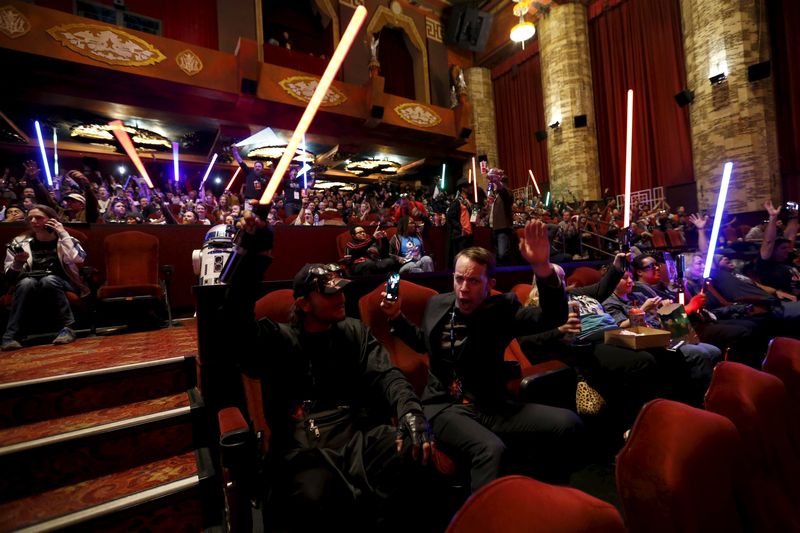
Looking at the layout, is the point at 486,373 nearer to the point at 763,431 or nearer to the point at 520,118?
the point at 763,431

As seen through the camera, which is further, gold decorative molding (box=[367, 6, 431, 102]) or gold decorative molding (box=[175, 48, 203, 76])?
gold decorative molding (box=[367, 6, 431, 102])

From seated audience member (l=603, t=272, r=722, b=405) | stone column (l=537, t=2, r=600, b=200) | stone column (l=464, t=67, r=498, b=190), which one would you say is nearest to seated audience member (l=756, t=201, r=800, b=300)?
seated audience member (l=603, t=272, r=722, b=405)

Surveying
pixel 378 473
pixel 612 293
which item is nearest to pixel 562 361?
pixel 612 293

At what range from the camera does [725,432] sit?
0.90 metres

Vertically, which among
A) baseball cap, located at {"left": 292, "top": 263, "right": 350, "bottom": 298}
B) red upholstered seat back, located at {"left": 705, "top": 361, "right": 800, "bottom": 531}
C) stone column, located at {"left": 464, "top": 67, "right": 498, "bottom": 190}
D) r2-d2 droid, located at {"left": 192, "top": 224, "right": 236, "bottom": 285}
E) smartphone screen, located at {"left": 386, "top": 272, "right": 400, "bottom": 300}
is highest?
stone column, located at {"left": 464, "top": 67, "right": 498, "bottom": 190}

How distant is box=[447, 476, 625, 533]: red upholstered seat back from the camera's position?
55 centimetres

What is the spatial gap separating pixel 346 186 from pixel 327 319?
15840 millimetres

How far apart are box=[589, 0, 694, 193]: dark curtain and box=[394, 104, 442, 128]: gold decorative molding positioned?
18.7ft

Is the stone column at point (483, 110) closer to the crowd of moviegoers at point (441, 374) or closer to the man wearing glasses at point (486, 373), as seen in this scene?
the crowd of moviegoers at point (441, 374)

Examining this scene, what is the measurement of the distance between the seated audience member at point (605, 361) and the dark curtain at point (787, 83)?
10.5m

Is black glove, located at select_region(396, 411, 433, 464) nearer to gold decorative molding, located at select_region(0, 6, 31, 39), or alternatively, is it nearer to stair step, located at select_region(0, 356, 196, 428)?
stair step, located at select_region(0, 356, 196, 428)

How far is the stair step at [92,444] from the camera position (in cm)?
182

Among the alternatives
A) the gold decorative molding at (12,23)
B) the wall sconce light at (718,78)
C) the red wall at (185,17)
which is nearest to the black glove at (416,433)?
the gold decorative molding at (12,23)

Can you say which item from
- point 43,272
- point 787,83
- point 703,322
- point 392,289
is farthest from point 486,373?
point 787,83
